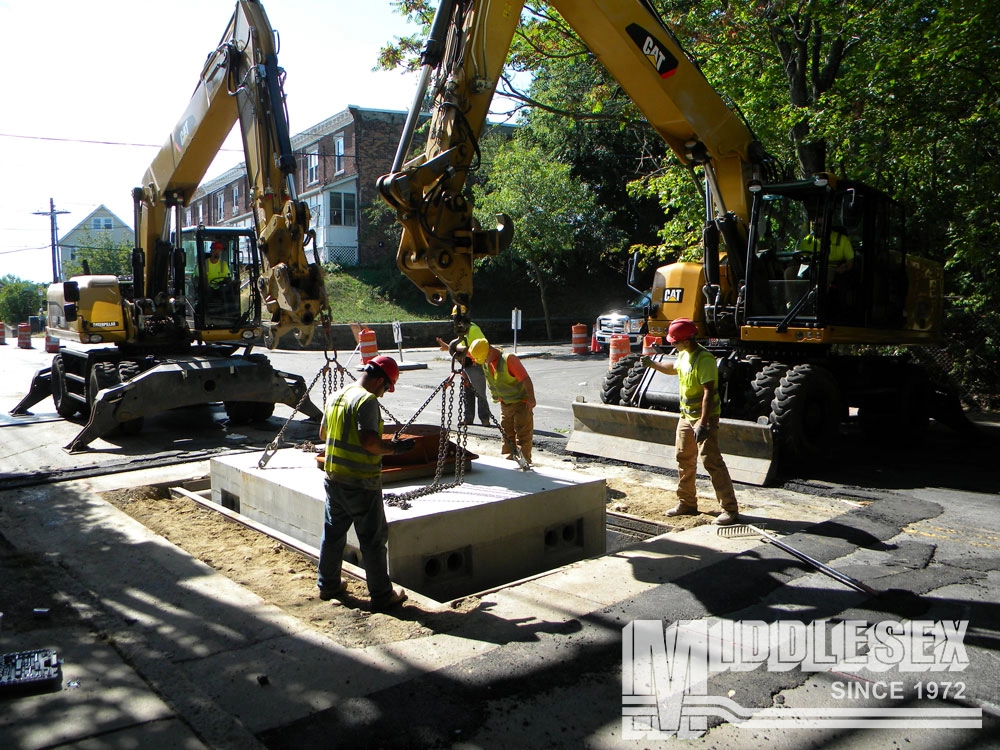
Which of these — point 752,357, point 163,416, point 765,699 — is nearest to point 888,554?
point 765,699

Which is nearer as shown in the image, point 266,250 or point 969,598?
point 969,598

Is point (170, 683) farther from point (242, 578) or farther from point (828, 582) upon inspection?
point (828, 582)

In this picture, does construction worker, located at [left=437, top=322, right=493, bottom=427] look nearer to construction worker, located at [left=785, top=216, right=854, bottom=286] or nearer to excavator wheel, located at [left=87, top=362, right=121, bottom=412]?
construction worker, located at [left=785, top=216, right=854, bottom=286]

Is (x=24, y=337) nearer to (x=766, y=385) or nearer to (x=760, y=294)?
(x=760, y=294)

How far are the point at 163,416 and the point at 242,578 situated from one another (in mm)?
9174

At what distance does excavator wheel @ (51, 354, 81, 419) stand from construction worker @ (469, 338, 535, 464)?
8.26 meters

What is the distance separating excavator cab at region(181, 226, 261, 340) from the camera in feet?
45.0

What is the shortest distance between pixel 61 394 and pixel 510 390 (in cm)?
914

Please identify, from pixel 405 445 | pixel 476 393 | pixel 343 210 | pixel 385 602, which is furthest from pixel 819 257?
pixel 343 210

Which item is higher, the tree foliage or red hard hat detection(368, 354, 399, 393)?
the tree foliage

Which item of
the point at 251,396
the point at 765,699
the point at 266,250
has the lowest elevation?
the point at 765,699

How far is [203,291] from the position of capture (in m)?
13.7

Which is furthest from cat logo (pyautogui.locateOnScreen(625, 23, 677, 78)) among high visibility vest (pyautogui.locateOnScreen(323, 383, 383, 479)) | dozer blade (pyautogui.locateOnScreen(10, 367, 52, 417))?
dozer blade (pyautogui.locateOnScreen(10, 367, 52, 417))

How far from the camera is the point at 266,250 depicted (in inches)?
336
